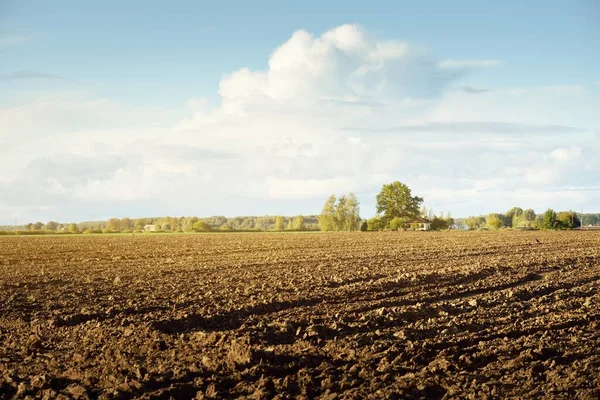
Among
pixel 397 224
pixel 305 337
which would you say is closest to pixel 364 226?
pixel 397 224

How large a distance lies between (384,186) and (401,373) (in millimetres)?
97430

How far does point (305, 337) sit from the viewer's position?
9.43 meters

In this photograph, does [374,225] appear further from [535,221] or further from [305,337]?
[305,337]

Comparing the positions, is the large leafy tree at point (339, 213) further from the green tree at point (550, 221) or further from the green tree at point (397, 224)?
the green tree at point (550, 221)

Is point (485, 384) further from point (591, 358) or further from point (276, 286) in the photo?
point (276, 286)

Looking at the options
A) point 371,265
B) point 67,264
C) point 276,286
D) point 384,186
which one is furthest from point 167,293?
point 384,186

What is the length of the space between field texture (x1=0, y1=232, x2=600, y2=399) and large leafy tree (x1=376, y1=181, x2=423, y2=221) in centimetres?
8443

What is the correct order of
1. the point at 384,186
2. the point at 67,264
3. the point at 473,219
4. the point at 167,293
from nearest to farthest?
1. the point at 167,293
2. the point at 67,264
3. the point at 384,186
4. the point at 473,219

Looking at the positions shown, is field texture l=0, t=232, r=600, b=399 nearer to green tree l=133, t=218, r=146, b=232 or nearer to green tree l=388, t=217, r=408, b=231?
green tree l=388, t=217, r=408, b=231

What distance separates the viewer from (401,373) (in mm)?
7664

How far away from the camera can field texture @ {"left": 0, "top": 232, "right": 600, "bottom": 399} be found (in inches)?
285

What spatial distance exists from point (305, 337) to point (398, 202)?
311 ft

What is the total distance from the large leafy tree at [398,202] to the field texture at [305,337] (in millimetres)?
84430

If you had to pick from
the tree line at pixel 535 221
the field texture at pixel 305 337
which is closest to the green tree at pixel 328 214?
the tree line at pixel 535 221
